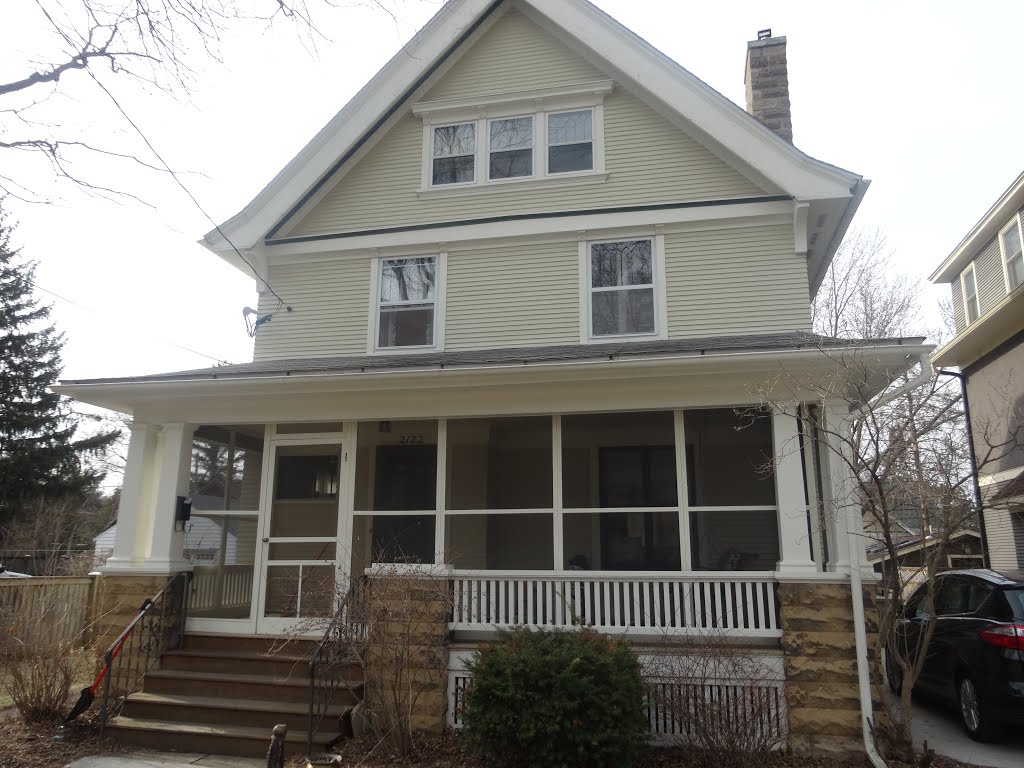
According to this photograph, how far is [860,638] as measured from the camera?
247 inches

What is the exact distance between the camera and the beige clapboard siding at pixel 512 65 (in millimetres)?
10211

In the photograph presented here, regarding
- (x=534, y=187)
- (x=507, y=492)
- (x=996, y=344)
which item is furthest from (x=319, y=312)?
(x=996, y=344)

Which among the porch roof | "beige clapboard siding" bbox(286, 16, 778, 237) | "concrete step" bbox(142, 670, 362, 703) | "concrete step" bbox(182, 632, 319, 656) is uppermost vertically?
"beige clapboard siding" bbox(286, 16, 778, 237)

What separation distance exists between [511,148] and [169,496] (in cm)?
636

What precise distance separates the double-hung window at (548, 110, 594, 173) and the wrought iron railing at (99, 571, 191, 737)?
7.06 meters

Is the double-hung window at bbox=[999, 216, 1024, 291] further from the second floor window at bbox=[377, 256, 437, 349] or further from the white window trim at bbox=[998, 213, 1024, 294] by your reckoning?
the second floor window at bbox=[377, 256, 437, 349]

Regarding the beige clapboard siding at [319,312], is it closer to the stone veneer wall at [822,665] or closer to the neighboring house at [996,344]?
the stone veneer wall at [822,665]

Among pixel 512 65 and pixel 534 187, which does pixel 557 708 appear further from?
pixel 512 65

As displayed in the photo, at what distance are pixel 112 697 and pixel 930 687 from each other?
8378 mm

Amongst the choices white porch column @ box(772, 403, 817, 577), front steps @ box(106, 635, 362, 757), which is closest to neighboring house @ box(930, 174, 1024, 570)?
white porch column @ box(772, 403, 817, 577)

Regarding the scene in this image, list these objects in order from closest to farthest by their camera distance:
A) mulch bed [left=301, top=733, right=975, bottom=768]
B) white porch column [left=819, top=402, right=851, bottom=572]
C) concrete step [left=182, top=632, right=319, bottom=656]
Answer: 1. mulch bed [left=301, top=733, right=975, bottom=768]
2. white porch column [left=819, top=402, right=851, bottom=572]
3. concrete step [left=182, top=632, right=319, bottom=656]

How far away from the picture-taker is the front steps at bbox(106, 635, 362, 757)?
21.4ft

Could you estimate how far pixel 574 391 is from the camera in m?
7.46

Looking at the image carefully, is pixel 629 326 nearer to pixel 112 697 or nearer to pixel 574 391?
pixel 574 391
